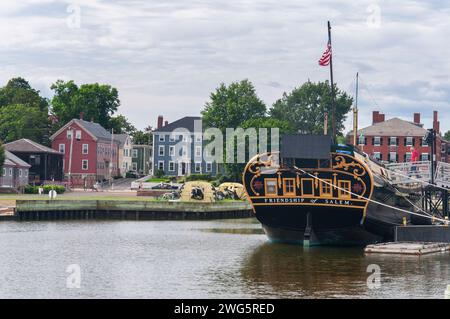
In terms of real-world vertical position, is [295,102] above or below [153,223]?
above

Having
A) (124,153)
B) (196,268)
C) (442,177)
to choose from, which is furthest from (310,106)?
(196,268)

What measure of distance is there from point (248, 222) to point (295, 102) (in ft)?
316

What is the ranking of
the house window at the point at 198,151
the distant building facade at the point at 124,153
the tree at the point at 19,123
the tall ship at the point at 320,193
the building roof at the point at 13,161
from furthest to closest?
the distant building facade at the point at 124,153 → the tree at the point at 19,123 → the house window at the point at 198,151 → the building roof at the point at 13,161 → the tall ship at the point at 320,193

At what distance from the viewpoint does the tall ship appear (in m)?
56.5

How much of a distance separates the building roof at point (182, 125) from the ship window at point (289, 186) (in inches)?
4263

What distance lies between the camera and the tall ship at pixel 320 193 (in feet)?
185

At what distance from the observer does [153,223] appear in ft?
283

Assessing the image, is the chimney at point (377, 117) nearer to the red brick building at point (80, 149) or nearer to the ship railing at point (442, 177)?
the red brick building at point (80, 149)

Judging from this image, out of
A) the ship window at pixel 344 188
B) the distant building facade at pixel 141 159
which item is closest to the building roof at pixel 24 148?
the distant building facade at pixel 141 159

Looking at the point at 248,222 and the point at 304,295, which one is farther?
the point at 248,222

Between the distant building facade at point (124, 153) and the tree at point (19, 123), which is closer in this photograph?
the tree at point (19, 123)

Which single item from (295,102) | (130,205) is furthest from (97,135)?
(130,205)

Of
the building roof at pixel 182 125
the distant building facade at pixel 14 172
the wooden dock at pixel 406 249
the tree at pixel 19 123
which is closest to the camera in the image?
the wooden dock at pixel 406 249
